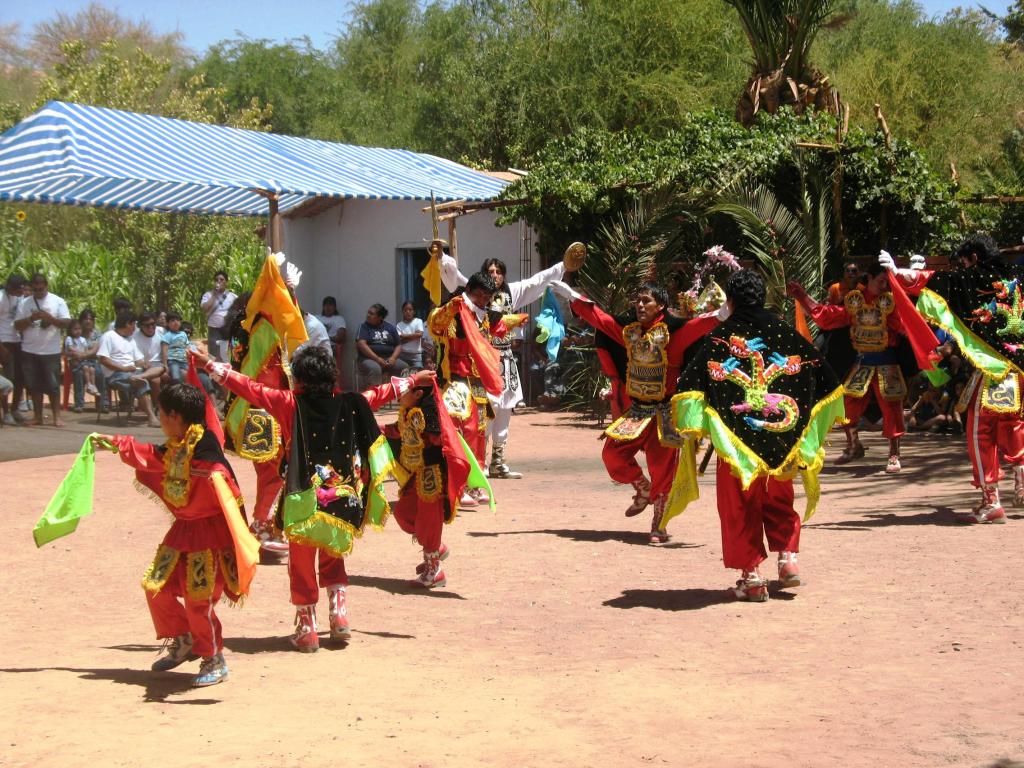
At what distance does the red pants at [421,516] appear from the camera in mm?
7699

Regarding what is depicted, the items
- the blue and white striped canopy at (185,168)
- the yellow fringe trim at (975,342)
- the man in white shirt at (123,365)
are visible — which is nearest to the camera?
the yellow fringe trim at (975,342)

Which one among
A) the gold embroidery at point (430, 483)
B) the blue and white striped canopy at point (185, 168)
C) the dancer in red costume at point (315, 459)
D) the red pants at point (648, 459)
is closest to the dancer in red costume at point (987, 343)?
the red pants at point (648, 459)

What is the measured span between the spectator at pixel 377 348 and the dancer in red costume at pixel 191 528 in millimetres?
12751

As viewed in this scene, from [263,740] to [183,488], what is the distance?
1.29 m

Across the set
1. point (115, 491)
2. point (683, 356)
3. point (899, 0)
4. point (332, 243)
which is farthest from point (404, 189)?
point (899, 0)

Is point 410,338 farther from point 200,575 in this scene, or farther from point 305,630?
point 200,575

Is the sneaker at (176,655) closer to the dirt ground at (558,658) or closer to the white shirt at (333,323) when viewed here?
the dirt ground at (558,658)

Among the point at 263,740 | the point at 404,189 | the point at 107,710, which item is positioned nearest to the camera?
the point at 263,740

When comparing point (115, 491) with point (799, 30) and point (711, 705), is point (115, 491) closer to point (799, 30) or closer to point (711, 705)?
point (711, 705)

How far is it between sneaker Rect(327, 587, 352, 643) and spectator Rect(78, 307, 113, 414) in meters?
11.1

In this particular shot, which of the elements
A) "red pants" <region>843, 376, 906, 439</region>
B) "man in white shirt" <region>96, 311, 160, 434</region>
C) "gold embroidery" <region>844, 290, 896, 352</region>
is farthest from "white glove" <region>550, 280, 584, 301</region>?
"man in white shirt" <region>96, 311, 160, 434</region>

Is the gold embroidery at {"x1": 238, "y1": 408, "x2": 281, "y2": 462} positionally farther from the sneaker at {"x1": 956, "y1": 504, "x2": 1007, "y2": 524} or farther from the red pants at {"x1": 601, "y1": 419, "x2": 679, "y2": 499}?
the sneaker at {"x1": 956, "y1": 504, "x2": 1007, "y2": 524}

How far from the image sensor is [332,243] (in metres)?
22.3

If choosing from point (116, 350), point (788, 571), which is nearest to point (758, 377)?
point (788, 571)
